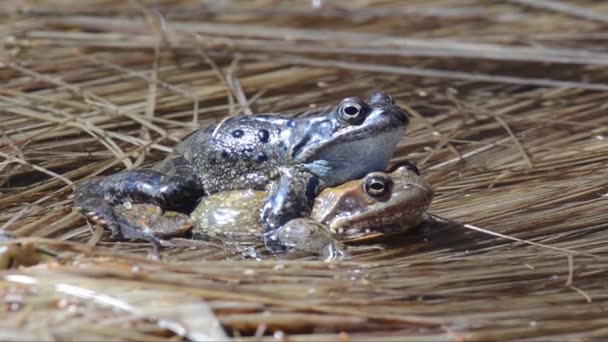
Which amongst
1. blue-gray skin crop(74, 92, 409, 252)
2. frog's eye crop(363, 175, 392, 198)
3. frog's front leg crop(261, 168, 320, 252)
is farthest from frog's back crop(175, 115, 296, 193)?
frog's eye crop(363, 175, 392, 198)

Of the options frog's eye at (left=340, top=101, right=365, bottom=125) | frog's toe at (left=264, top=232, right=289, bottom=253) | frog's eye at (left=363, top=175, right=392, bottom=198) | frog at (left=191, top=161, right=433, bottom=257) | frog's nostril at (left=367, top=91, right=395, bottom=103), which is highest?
frog's nostril at (left=367, top=91, right=395, bottom=103)

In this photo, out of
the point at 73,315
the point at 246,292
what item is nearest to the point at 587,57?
the point at 246,292

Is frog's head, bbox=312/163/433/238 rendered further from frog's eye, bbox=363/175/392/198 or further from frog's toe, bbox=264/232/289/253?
frog's toe, bbox=264/232/289/253

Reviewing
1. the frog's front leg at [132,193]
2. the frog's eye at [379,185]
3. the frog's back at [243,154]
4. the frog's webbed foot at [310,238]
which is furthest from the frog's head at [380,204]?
the frog's front leg at [132,193]

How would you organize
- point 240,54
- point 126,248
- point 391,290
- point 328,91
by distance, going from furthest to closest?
point 240,54 → point 328,91 → point 126,248 → point 391,290

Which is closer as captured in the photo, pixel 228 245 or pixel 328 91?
pixel 228 245

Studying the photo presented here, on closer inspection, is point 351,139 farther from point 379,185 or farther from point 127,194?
point 127,194

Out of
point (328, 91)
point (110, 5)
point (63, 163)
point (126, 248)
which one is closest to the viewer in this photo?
point (126, 248)

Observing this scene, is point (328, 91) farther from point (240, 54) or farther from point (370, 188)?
point (370, 188)
